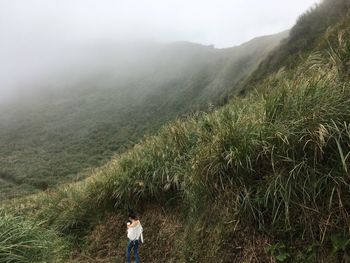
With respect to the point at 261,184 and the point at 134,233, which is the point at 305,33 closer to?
the point at 134,233

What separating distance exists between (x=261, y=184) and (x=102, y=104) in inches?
3006

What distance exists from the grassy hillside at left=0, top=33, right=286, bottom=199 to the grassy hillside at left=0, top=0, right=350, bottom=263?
22641mm

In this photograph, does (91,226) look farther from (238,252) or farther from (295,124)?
(295,124)

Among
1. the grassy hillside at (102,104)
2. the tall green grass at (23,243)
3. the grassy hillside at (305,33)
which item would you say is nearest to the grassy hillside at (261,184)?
the tall green grass at (23,243)

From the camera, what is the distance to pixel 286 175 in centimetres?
482

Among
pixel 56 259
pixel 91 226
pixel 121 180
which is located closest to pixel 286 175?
pixel 56 259

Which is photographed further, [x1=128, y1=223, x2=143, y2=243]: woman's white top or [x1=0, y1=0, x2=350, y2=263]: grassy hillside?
[x1=128, y1=223, x2=143, y2=243]: woman's white top

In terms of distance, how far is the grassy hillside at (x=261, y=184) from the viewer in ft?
14.8

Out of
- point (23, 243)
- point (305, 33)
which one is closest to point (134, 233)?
point (23, 243)

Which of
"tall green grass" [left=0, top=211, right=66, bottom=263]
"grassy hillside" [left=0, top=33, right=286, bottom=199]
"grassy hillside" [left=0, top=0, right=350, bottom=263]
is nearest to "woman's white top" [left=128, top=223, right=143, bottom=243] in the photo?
"grassy hillside" [left=0, top=0, right=350, bottom=263]

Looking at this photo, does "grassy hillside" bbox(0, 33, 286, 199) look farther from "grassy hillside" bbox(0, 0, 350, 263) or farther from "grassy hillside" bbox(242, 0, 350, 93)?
"grassy hillside" bbox(0, 0, 350, 263)

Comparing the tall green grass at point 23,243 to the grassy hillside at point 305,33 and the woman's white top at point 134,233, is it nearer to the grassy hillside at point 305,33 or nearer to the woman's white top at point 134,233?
the woman's white top at point 134,233

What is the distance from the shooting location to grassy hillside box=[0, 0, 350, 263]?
4.51 metres

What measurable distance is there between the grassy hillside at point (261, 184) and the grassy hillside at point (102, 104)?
2264 centimetres
